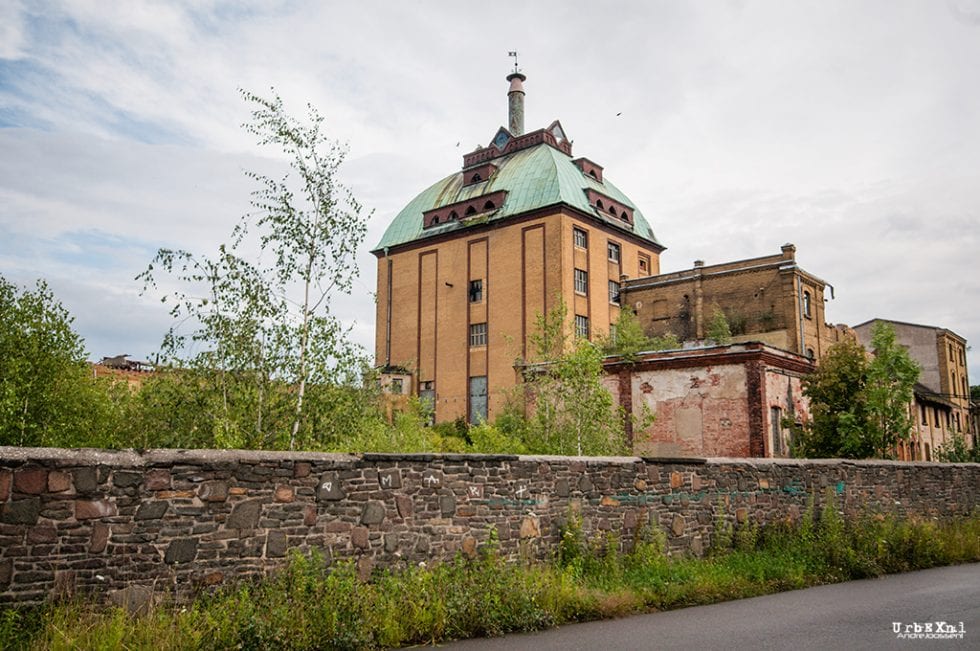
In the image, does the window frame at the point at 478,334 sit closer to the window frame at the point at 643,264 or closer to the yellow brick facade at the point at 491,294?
the yellow brick facade at the point at 491,294

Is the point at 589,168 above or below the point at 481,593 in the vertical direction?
above

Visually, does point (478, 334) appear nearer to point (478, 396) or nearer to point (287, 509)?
point (478, 396)

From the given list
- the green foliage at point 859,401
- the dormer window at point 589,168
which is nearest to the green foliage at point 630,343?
the green foliage at point 859,401

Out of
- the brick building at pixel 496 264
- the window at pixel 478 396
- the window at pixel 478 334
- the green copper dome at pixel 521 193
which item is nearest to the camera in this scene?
the brick building at pixel 496 264

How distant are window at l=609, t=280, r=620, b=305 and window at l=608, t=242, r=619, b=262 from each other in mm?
1312

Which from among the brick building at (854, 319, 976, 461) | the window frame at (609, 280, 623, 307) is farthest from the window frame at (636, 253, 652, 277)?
the brick building at (854, 319, 976, 461)

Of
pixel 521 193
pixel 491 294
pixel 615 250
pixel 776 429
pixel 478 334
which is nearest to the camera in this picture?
pixel 776 429

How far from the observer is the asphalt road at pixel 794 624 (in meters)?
6.75

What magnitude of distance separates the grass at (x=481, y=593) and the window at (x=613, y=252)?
30.7m

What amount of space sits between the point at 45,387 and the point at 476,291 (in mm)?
25667

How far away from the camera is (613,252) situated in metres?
42.5

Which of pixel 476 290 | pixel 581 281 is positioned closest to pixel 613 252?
pixel 581 281

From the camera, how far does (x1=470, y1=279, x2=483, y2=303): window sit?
137ft

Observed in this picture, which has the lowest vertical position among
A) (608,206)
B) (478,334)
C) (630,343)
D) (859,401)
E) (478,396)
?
(859,401)
